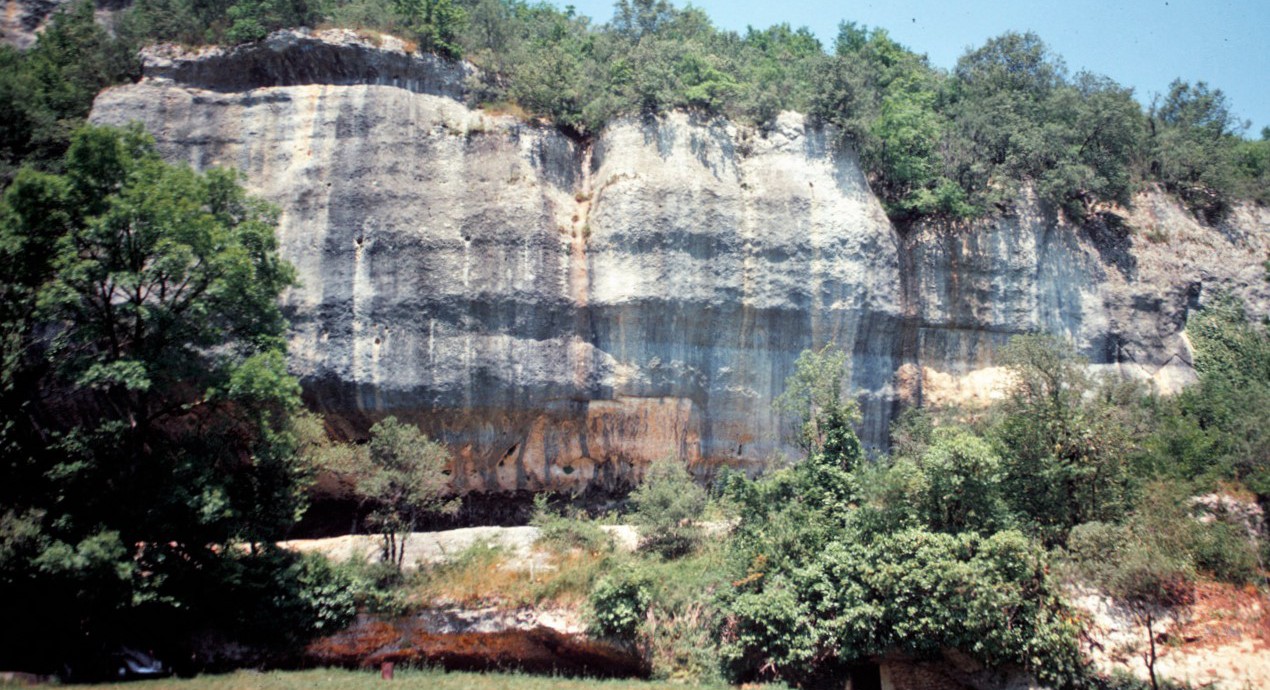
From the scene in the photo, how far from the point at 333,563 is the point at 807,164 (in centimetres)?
1399

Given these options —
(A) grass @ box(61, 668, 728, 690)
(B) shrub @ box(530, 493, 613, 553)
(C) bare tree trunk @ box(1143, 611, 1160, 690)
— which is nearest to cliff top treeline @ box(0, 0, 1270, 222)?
(B) shrub @ box(530, 493, 613, 553)

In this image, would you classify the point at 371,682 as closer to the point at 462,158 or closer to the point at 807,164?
the point at 462,158

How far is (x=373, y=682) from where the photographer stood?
47.5 feet

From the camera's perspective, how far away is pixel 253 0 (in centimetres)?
2150

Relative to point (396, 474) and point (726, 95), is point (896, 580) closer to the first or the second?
point (396, 474)

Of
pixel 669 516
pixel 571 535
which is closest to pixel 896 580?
pixel 669 516

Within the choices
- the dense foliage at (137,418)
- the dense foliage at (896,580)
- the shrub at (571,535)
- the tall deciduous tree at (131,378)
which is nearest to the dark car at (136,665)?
the dense foliage at (137,418)

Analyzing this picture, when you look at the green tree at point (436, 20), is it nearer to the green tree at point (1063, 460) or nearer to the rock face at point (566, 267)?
the rock face at point (566, 267)

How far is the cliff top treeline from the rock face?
2.54 feet

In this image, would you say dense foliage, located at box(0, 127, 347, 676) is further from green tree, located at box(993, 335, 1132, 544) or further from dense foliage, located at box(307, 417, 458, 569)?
green tree, located at box(993, 335, 1132, 544)

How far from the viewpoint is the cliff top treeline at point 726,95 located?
2105 cm

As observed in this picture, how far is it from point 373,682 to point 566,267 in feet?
31.1

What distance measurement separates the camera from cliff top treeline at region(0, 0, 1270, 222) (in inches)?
829

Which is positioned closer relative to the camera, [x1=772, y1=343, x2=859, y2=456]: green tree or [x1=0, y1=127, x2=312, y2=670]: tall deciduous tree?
[x1=0, y1=127, x2=312, y2=670]: tall deciduous tree
